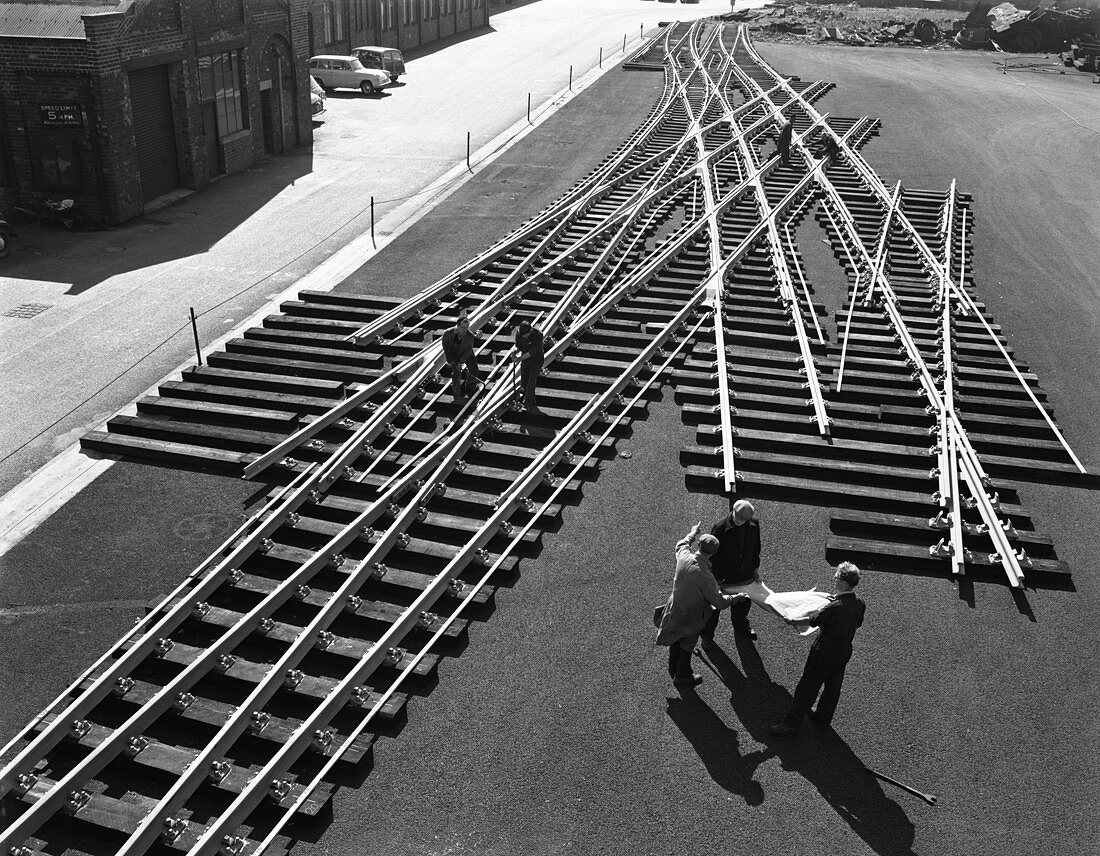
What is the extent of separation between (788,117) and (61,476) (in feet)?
84.9

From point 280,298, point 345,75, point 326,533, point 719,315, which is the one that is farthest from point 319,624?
point 345,75

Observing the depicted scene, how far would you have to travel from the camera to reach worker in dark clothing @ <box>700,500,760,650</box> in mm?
8602

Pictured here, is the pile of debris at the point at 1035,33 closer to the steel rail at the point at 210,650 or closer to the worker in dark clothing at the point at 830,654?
the steel rail at the point at 210,650

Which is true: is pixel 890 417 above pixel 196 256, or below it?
above

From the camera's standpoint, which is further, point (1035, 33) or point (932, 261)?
point (1035, 33)

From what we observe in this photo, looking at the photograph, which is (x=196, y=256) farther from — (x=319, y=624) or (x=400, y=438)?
(x=319, y=624)

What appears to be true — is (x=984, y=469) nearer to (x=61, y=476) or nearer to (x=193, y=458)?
(x=193, y=458)

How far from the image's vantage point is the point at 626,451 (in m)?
12.1

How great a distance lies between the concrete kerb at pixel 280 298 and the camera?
35.6 ft

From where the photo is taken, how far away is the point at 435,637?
852 centimetres

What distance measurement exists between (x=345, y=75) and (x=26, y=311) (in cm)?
2570

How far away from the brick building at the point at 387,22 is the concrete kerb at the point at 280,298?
1323 centimetres

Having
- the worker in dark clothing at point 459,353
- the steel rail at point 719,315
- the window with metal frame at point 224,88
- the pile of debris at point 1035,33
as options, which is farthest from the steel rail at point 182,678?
the pile of debris at point 1035,33

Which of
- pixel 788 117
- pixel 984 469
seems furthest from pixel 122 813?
pixel 788 117
